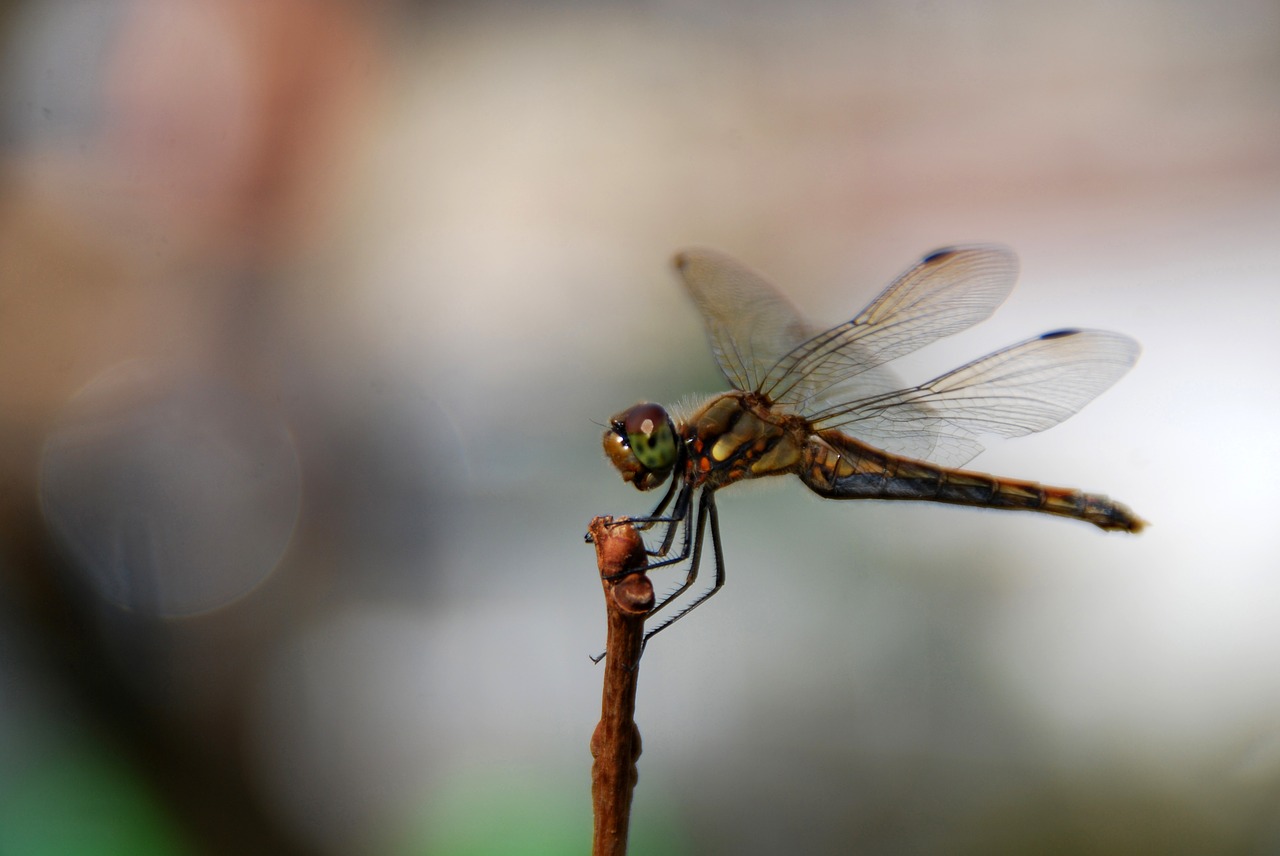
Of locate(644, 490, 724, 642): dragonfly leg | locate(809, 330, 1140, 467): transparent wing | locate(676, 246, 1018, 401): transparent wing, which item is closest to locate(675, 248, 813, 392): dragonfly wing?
locate(676, 246, 1018, 401): transparent wing

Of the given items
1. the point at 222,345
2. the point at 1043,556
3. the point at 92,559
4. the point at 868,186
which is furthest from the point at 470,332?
the point at 1043,556

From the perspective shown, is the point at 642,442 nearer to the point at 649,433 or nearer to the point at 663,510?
the point at 649,433

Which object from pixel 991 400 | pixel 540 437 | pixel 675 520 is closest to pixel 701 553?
pixel 675 520

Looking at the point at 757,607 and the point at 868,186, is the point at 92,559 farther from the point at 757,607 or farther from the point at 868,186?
the point at 868,186

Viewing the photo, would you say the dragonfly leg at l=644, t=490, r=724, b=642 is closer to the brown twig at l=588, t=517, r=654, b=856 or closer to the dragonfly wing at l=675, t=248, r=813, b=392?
the dragonfly wing at l=675, t=248, r=813, b=392

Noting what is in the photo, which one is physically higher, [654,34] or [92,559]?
[654,34]

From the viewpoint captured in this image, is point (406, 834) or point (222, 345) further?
point (222, 345)
